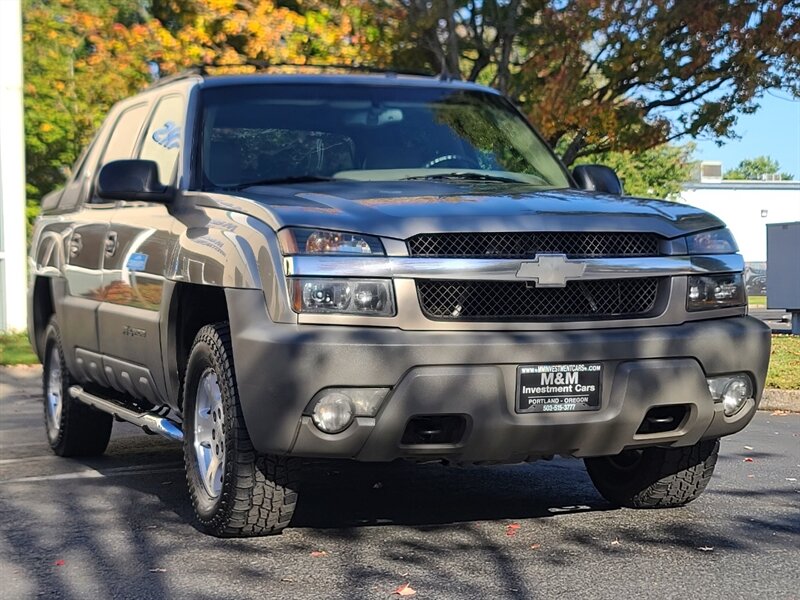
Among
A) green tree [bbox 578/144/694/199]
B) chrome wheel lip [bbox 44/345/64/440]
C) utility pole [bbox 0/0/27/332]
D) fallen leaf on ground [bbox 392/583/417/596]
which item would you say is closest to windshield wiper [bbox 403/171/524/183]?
fallen leaf on ground [bbox 392/583/417/596]

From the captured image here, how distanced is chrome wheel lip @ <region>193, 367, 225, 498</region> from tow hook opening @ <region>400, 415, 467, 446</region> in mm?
789

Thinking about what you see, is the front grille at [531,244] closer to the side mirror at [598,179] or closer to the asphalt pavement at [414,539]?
the asphalt pavement at [414,539]

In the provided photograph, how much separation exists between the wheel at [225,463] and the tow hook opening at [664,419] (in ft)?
4.50

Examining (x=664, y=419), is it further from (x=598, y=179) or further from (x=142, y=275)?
(x=142, y=275)

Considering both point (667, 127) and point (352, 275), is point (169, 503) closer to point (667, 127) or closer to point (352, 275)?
point (352, 275)

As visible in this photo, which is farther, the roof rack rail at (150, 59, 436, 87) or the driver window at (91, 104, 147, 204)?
the driver window at (91, 104, 147, 204)

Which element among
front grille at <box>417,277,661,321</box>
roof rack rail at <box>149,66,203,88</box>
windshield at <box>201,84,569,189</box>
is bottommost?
front grille at <box>417,277,661,321</box>

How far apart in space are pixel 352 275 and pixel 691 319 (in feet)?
4.67

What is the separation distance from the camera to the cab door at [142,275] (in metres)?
6.19

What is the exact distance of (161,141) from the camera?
6.86 metres

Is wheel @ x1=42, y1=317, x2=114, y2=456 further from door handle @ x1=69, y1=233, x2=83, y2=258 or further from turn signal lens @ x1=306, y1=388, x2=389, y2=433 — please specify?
turn signal lens @ x1=306, y1=388, x2=389, y2=433

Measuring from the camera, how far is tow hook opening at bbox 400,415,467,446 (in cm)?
502

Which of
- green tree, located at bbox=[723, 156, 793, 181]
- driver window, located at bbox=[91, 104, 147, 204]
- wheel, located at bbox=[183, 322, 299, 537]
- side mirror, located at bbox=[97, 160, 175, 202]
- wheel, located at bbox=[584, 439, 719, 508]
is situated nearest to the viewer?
wheel, located at bbox=[183, 322, 299, 537]

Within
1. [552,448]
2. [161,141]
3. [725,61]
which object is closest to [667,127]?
[725,61]
